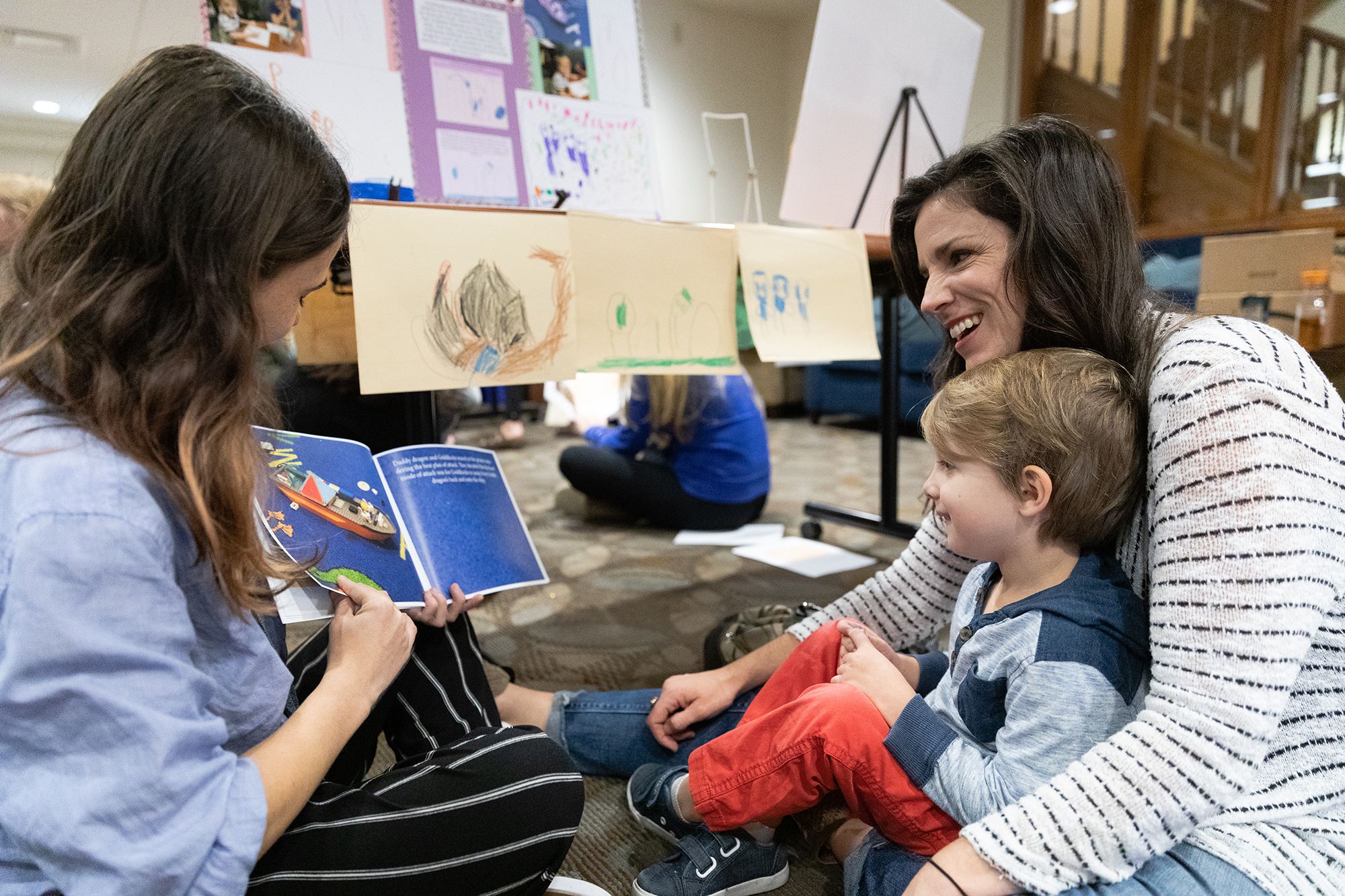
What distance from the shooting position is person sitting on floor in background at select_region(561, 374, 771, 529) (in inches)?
92.6

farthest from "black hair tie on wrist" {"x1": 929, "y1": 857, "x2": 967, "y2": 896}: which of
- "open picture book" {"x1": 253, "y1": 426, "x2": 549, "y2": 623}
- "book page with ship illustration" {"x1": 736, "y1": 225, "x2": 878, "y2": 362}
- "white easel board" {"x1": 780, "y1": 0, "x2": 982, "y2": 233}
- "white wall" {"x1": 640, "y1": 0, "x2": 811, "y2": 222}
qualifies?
"white wall" {"x1": 640, "y1": 0, "x2": 811, "y2": 222}

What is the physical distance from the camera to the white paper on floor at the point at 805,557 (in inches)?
80.2

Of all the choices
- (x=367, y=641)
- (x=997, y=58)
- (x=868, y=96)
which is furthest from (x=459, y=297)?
(x=997, y=58)

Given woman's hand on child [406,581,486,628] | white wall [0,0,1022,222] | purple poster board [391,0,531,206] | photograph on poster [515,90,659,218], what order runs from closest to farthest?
woman's hand on child [406,581,486,628] < purple poster board [391,0,531,206] < photograph on poster [515,90,659,218] < white wall [0,0,1022,222]

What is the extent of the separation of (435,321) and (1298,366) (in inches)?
34.0

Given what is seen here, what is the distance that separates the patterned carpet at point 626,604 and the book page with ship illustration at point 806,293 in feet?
1.91

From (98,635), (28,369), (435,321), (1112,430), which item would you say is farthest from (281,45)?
(1112,430)

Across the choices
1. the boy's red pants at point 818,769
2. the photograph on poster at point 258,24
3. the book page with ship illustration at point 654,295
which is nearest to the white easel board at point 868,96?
the book page with ship illustration at point 654,295

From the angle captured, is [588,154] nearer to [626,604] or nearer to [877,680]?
[626,604]

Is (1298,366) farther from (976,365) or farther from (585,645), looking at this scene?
(585,645)

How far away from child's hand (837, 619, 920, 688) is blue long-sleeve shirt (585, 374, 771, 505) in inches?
55.2

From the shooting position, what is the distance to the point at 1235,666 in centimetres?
55

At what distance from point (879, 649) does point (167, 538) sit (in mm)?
673

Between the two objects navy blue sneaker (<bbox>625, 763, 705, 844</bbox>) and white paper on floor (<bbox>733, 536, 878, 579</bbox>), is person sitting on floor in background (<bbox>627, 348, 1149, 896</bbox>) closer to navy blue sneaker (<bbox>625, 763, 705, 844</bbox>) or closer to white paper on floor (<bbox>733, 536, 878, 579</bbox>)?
navy blue sneaker (<bbox>625, 763, 705, 844</bbox>)
